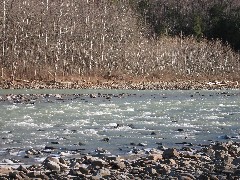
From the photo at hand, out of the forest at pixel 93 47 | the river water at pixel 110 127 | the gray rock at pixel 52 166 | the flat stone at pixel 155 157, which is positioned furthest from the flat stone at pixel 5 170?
the forest at pixel 93 47

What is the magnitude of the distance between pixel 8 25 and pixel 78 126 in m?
43.7

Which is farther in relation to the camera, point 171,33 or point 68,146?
point 171,33

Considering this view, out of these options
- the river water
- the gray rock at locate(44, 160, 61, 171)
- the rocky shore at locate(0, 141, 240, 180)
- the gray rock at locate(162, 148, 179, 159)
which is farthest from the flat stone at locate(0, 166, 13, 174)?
the gray rock at locate(162, 148, 179, 159)

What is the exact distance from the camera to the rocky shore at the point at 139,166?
348 inches

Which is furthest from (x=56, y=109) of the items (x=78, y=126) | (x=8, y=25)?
(x=8, y=25)

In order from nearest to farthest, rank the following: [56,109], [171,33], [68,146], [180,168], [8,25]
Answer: [180,168] < [68,146] < [56,109] < [8,25] < [171,33]

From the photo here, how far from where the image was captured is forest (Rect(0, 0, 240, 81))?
56.7 m

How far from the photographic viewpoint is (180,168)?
9766 mm

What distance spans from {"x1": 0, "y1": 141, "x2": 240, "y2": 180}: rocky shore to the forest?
4073cm

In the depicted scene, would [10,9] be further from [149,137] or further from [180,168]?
[180,168]

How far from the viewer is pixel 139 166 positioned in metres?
10.0

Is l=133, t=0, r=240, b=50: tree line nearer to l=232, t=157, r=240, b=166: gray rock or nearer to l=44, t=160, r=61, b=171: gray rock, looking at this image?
l=232, t=157, r=240, b=166: gray rock

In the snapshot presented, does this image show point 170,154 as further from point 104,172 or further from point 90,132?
point 90,132

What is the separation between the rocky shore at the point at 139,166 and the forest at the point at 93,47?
134 ft
